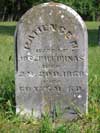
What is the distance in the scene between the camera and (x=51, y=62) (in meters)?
6.85

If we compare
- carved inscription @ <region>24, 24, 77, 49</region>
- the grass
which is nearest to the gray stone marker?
carved inscription @ <region>24, 24, 77, 49</region>

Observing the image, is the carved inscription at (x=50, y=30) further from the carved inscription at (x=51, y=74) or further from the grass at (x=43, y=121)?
the grass at (x=43, y=121)

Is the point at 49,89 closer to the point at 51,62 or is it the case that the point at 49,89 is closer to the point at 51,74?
the point at 51,74

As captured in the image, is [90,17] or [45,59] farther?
[90,17]

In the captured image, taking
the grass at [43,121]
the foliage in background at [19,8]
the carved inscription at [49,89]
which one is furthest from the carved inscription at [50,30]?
the foliage in background at [19,8]

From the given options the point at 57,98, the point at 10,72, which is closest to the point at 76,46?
the point at 57,98

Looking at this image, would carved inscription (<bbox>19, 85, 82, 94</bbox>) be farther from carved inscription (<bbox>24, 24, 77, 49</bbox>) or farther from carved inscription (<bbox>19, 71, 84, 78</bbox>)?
carved inscription (<bbox>24, 24, 77, 49</bbox>)

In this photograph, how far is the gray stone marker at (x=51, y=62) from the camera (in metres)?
6.73

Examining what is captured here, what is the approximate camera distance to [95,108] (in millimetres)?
7004

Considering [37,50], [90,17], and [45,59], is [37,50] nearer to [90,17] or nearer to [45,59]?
[45,59]

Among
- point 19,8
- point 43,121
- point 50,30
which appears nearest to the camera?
point 43,121

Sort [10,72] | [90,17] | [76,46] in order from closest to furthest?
1. [76,46]
2. [10,72]
3. [90,17]

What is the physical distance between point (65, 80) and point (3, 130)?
3.89 feet

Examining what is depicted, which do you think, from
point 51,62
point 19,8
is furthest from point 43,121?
point 19,8
